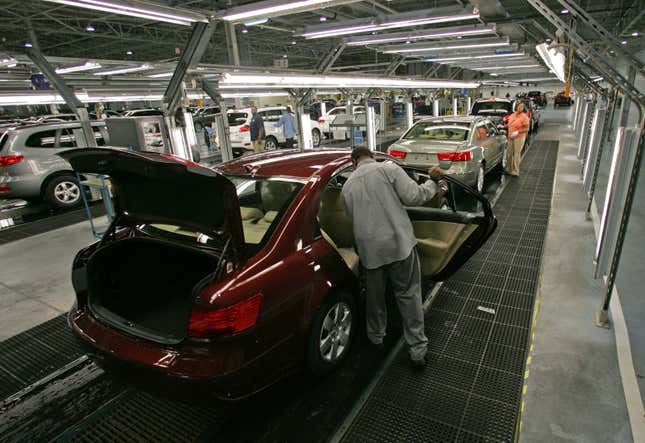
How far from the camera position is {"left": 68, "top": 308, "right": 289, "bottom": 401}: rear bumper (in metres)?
1.97

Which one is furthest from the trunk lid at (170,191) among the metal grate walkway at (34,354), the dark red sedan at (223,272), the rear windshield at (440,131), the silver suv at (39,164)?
the rear windshield at (440,131)

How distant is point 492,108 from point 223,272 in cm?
1523

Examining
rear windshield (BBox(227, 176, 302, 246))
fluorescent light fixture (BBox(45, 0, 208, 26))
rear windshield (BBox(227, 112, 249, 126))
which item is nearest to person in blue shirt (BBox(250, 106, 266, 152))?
rear windshield (BBox(227, 112, 249, 126))

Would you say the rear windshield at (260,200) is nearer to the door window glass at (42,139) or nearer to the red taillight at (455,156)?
the red taillight at (455,156)

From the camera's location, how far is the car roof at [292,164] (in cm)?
282

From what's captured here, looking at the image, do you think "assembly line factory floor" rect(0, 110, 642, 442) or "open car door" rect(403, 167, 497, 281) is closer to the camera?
"assembly line factory floor" rect(0, 110, 642, 442)

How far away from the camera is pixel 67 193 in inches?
315

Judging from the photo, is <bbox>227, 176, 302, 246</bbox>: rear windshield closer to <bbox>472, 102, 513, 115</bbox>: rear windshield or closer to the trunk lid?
the trunk lid

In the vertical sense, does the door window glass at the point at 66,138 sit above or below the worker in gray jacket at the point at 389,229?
above

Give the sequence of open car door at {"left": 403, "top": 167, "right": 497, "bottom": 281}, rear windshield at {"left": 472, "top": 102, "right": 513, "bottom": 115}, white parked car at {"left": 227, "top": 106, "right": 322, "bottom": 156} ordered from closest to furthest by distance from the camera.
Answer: open car door at {"left": 403, "top": 167, "right": 497, "bottom": 281} < white parked car at {"left": 227, "top": 106, "right": 322, "bottom": 156} < rear windshield at {"left": 472, "top": 102, "right": 513, "bottom": 115}

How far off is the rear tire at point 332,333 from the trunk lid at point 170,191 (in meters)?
0.79

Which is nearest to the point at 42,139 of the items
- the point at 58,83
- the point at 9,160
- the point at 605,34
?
the point at 9,160

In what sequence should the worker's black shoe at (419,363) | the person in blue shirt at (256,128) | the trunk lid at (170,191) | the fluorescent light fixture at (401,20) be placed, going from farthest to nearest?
the person in blue shirt at (256,128) < the fluorescent light fixture at (401,20) < the worker's black shoe at (419,363) < the trunk lid at (170,191)

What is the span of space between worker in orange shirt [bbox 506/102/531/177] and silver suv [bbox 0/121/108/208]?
8480 mm
